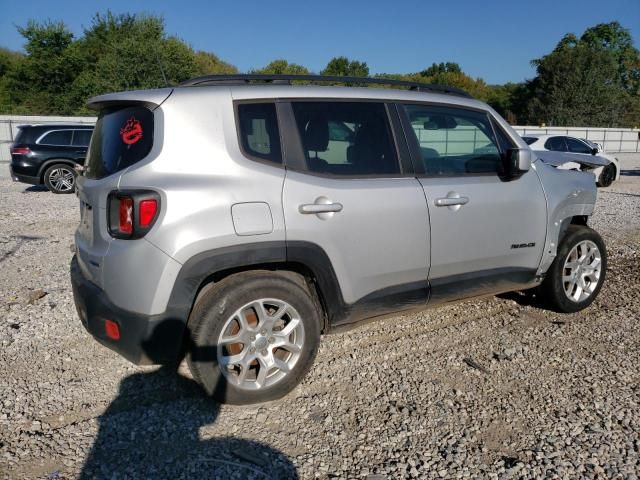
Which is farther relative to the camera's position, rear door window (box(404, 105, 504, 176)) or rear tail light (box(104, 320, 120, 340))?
rear door window (box(404, 105, 504, 176))

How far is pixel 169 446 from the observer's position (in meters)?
2.78

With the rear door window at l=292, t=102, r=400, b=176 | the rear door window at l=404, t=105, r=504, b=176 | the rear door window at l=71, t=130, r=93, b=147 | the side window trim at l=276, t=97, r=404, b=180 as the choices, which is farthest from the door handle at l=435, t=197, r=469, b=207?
the rear door window at l=71, t=130, r=93, b=147

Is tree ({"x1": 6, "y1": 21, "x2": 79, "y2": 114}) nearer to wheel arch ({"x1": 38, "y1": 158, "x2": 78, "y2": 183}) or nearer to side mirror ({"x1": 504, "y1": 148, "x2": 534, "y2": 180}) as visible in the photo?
wheel arch ({"x1": 38, "y1": 158, "x2": 78, "y2": 183})

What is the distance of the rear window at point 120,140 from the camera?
9.68 feet

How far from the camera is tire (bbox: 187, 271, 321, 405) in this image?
2947 millimetres

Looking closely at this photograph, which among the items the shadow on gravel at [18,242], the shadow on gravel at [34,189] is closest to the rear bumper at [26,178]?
the shadow on gravel at [34,189]

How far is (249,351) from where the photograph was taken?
3.11m

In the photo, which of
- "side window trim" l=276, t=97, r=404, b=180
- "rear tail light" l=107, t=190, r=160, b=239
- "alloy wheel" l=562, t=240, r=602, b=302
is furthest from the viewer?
"alloy wheel" l=562, t=240, r=602, b=302

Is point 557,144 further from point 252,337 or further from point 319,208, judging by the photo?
point 252,337

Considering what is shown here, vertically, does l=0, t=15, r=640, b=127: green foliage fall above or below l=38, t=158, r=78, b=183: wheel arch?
above

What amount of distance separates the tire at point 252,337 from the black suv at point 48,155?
11.2 metres

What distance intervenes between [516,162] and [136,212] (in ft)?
8.83

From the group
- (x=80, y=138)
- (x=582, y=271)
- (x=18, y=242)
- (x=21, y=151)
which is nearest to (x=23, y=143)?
(x=21, y=151)

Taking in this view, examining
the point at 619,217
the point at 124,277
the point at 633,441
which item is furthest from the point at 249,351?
the point at 619,217
